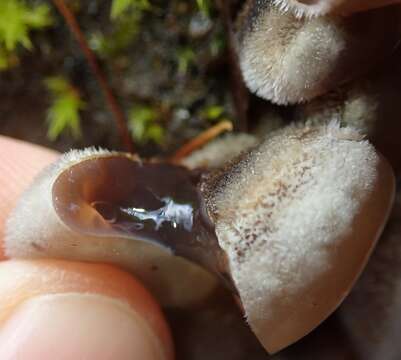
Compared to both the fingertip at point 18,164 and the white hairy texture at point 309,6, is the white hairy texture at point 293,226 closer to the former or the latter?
the white hairy texture at point 309,6

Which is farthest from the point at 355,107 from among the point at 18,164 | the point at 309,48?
the point at 18,164

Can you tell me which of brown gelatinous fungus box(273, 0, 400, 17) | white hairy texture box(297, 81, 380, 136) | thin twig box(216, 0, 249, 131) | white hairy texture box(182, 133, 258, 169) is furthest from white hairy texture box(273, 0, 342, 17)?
white hairy texture box(182, 133, 258, 169)

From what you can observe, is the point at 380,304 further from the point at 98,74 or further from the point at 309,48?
the point at 98,74

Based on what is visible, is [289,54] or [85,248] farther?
[85,248]

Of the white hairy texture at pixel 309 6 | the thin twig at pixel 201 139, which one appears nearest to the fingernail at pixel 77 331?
the thin twig at pixel 201 139

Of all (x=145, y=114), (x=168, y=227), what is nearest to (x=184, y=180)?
(x=168, y=227)

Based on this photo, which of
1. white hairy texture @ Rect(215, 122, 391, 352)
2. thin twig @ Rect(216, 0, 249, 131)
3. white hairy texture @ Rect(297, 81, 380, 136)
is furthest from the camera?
thin twig @ Rect(216, 0, 249, 131)

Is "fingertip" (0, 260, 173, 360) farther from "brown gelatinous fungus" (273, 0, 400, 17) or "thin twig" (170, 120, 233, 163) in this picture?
"brown gelatinous fungus" (273, 0, 400, 17)

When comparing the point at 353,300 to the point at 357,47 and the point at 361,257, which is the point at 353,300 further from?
the point at 357,47
